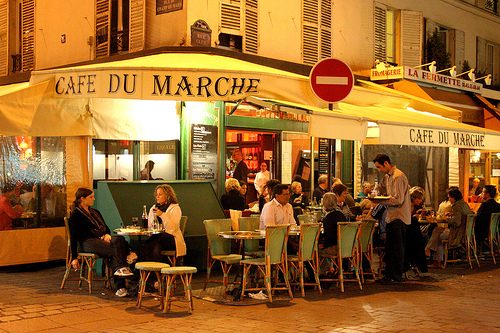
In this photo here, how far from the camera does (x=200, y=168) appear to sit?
42.6 feet

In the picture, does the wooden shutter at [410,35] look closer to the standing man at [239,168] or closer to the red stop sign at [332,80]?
the standing man at [239,168]

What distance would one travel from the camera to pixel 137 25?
44.2 feet

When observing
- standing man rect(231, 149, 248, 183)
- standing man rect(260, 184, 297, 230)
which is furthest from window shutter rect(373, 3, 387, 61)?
standing man rect(260, 184, 297, 230)

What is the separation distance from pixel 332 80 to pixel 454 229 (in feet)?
13.0

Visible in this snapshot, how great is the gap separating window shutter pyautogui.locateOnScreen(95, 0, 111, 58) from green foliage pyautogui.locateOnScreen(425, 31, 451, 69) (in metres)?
8.77

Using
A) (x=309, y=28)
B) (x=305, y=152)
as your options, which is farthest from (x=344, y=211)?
(x=309, y=28)

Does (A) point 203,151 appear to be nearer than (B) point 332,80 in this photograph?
No

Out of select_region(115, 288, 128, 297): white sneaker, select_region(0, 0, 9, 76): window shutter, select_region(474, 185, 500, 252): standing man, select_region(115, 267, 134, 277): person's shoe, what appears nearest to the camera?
select_region(115, 267, 134, 277): person's shoe

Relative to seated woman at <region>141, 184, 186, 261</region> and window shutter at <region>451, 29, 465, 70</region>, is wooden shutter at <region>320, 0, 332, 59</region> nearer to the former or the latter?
window shutter at <region>451, 29, 465, 70</region>

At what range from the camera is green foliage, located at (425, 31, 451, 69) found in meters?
18.9

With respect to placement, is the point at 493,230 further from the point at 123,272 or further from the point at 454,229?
the point at 123,272

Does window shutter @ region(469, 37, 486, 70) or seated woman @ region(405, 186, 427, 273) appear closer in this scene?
seated woman @ region(405, 186, 427, 273)

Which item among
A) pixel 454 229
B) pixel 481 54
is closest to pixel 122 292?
pixel 454 229

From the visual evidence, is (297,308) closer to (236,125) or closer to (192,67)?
(192,67)
